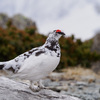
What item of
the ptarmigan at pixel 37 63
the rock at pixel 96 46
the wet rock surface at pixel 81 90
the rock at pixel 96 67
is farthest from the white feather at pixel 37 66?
the rock at pixel 96 46

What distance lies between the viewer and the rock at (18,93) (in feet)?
11.0

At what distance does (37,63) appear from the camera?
321 cm

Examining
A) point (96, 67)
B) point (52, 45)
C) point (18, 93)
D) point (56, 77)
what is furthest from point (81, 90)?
point (96, 67)

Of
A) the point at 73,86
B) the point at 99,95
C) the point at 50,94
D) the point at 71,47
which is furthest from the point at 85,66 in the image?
the point at 50,94

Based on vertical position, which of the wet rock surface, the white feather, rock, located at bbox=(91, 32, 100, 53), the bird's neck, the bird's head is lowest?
the wet rock surface

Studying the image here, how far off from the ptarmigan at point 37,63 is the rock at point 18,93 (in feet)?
0.72

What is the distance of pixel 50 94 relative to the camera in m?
3.69

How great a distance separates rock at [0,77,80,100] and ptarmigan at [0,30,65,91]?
0.72 ft

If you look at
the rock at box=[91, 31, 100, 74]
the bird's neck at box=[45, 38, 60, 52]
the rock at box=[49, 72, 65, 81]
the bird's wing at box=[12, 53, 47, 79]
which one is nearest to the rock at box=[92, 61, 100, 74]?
the rock at box=[91, 31, 100, 74]

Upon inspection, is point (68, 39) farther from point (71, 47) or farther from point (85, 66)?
point (85, 66)

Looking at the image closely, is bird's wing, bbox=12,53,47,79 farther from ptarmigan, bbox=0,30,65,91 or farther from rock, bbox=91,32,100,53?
rock, bbox=91,32,100,53

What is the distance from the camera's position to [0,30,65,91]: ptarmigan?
3.22 meters

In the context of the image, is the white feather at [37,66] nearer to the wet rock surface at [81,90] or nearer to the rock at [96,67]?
the wet rock surface at [81,90]

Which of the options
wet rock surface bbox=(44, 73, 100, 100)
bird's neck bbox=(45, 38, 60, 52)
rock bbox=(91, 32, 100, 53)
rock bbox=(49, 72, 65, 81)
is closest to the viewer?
bird's neck bbox=(45, 38, 60, 52)
